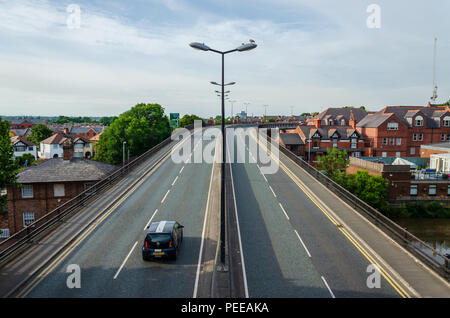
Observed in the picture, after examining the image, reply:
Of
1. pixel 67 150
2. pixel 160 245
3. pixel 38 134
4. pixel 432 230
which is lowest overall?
pixel 432 230

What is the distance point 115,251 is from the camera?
16.8 metres

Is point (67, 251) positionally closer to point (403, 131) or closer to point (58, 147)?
point (403, 131)

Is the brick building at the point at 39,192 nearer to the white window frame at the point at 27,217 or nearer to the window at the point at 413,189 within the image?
the white window frame at the point at 27,217

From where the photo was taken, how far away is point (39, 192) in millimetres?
37094

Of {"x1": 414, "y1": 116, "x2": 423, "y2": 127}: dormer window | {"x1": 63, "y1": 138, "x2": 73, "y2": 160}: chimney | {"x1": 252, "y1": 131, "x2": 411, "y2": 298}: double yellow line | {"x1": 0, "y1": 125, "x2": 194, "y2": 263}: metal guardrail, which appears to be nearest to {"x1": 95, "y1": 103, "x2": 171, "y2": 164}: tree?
{"x1": 63, "y1": 138, "x2": 73, "y2": 160}: chimney

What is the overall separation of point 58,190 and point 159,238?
26.2 m

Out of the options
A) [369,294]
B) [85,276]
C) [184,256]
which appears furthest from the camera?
[184,256]

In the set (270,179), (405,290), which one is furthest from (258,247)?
(270,179)

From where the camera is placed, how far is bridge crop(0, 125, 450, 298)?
13.4 m

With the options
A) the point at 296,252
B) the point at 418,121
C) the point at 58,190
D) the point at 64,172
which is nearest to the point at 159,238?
the point at 296,252

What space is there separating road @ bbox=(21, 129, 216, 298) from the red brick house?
190 ft

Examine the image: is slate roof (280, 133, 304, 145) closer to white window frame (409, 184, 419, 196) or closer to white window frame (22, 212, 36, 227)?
white window frame (409, 184, 419, 196)
